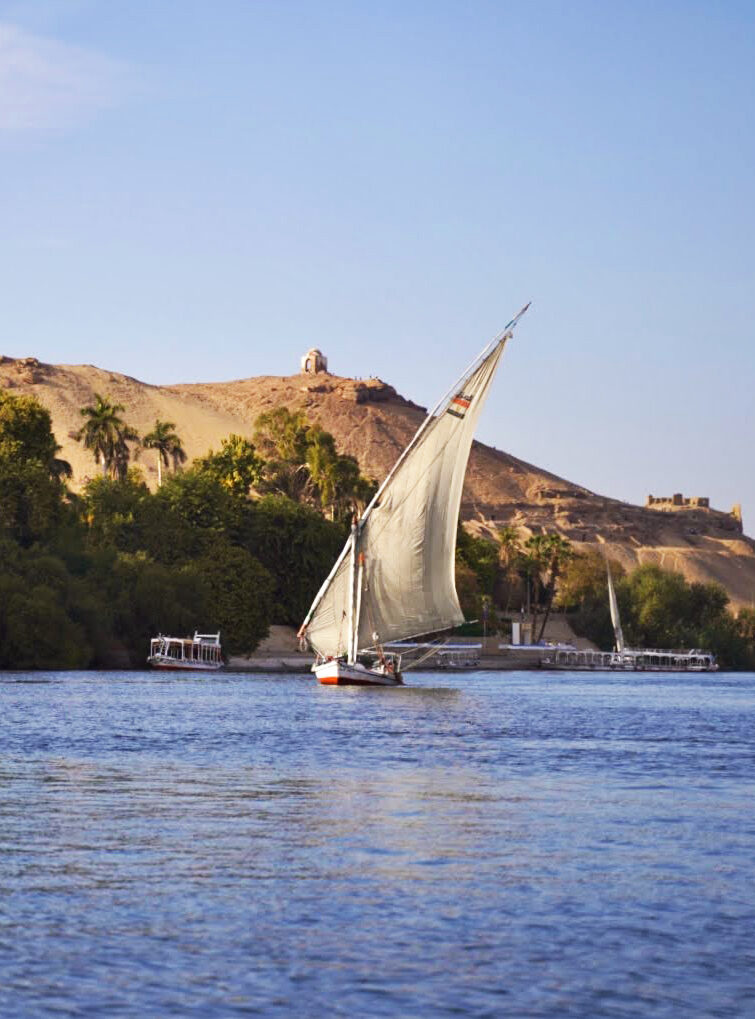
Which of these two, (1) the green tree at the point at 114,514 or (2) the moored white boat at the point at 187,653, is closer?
(2) the moored white boat at the point at 187,653

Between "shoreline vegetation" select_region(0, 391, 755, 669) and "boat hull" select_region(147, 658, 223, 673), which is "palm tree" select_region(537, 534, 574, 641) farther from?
"boat hull" select_region(147, 658, 223, 673)

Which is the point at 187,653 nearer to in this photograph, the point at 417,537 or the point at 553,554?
the point at 417,537

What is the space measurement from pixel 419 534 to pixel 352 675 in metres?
8.21

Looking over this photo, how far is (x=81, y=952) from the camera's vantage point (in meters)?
12.0

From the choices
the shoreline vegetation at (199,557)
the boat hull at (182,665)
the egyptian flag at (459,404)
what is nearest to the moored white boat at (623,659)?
the shoreline vegetation at (199,557)

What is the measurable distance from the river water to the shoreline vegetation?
49425 millimetres

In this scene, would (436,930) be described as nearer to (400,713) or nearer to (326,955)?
(326,955)

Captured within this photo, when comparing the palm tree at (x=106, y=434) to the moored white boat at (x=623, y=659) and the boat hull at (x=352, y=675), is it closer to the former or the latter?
the moored white boat at (x=623, y=659)

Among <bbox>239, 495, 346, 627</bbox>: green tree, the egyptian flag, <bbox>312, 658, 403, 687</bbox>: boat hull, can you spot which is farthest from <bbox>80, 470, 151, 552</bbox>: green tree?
the egyptian flag

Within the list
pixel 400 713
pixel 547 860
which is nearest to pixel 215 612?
pixel 400 713

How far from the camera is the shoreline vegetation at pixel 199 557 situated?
8069 centimetres

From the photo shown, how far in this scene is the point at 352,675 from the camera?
6100 cm

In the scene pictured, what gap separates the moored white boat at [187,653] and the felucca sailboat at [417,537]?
2702cm

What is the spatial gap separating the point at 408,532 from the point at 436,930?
41992 mm
